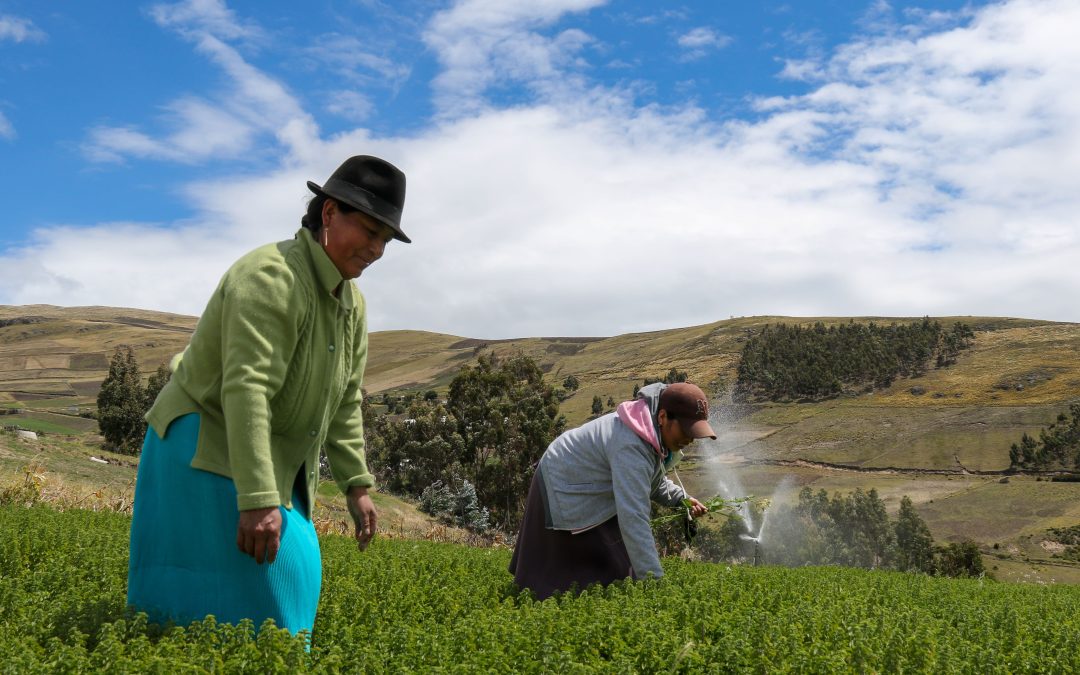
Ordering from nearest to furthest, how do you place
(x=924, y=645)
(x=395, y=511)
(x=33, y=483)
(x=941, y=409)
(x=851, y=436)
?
(x=924, y=645)
(x=33, y=483)
(x=395, y=511)
(x=851, y=436)
(x=941, y=409)

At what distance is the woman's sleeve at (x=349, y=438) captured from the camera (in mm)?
4227

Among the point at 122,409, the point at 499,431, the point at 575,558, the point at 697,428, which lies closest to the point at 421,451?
the point at 499,431

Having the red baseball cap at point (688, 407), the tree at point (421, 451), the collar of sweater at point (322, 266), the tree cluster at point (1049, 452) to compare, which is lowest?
Result: the tree cluster at point (1049, 452)

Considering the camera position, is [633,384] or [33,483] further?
[633,384]

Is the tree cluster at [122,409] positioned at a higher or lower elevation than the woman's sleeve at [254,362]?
lower

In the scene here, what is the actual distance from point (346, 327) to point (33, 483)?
12.1 metres

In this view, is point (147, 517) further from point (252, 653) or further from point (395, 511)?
point (395, 511)

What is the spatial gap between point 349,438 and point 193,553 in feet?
3.33

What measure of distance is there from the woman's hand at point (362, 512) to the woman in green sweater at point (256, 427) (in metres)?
0.45

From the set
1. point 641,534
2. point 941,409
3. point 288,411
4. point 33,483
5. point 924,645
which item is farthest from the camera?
point 941,409

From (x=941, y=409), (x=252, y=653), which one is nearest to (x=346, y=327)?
(x=252, y=653)

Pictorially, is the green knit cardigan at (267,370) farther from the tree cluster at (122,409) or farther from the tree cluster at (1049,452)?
the tree cluster at (1049,452)

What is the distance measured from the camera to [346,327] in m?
3.96

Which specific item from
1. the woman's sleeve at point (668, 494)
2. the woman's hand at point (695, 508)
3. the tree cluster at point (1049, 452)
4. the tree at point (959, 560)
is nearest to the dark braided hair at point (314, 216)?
the woman's sleeve at point (668, 494)
